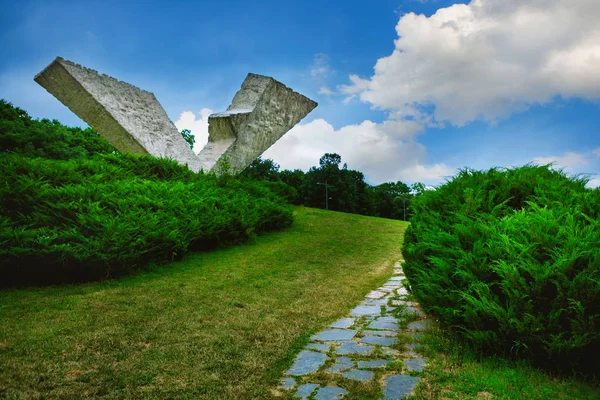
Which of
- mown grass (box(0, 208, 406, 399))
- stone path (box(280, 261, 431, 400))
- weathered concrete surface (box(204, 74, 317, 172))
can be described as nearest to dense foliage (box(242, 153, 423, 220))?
weathered concrete surface (box(204, 74, 317, 172))

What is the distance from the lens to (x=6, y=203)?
6949 millimetres

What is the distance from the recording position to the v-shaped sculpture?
11070 mm

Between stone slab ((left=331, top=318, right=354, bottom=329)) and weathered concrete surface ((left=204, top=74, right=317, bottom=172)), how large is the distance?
877 centimetres

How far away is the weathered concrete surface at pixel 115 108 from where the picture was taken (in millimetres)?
10938

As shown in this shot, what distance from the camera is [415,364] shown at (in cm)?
350

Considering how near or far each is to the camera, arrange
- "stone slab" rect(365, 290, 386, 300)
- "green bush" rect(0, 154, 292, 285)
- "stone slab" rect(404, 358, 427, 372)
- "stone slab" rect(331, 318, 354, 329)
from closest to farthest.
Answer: "stone slab" rect(404, 358, 427, 372) → "stone slab" rect(331, 318, 354, 329) → "stone slab" rect(365, 290, 386, 300) → "green bush" rect(0, 154, 292, 285)

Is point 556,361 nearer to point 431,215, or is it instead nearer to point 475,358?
point 475,358

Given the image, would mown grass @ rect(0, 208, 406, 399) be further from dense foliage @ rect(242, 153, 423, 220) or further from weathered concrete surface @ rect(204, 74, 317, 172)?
dense foliage @ rect(242, 153, 423, 220)

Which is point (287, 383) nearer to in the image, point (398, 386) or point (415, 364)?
point (398, 386)

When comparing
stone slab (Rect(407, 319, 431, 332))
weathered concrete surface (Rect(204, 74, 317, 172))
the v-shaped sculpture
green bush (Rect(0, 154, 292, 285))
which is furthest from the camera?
weathered concrete surface (Rect(204, 74, 317, 172))

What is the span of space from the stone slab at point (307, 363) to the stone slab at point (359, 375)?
276 millimetres

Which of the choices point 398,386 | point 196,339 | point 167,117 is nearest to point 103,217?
point 196,339

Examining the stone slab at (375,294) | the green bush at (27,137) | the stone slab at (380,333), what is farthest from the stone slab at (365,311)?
the green bush at (27,137)

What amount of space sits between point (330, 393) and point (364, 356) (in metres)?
0.75
